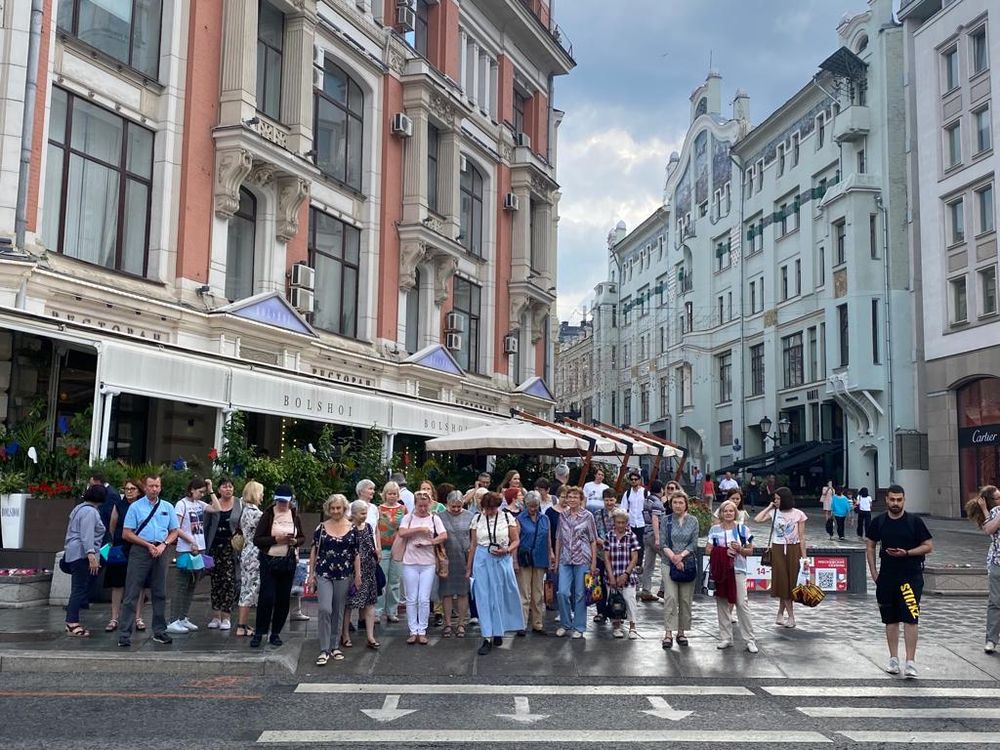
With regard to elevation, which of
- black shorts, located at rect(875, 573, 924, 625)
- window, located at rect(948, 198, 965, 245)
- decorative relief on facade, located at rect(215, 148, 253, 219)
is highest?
window, located at rect(948, 198, 965, 245)

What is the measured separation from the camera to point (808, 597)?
504 inches

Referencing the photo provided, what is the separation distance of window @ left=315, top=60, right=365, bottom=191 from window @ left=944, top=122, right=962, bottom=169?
1005 inches

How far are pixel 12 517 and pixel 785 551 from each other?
408 inches

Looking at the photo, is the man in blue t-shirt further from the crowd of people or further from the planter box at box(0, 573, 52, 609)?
the planter box at box(0, 573, 52, 609)

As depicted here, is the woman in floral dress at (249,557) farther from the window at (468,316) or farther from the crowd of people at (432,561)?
the window at (468,316)

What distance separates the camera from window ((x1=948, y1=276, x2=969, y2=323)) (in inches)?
1566

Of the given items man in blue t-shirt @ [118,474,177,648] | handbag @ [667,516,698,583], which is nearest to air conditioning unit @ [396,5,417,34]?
man in blue t-shirt @ [118,474,177,648]

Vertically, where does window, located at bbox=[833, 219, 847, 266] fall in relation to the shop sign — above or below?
above

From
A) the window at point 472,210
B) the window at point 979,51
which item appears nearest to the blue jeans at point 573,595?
the window at point 472,210

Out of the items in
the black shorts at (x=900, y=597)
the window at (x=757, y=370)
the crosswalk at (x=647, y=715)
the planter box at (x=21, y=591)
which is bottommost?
the crosswalk at (x=647, y=715)

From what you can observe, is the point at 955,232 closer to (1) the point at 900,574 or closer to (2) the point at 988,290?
(2) the point at 988,290

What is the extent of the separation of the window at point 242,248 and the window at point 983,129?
29.1 metres

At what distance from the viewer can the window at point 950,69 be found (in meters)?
40.4

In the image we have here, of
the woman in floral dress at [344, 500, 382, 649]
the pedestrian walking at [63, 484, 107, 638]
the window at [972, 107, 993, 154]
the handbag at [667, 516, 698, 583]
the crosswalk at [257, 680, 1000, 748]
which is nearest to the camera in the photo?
the crosswalk at [257, 680, 1000, 748]
